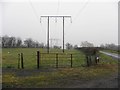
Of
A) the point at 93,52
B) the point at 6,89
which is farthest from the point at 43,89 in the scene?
the point at 93,52

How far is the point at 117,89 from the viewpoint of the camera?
1111cm

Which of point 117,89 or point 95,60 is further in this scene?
point 95,60

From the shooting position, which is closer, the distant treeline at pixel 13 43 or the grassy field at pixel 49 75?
the grassy field at pixel 49 75

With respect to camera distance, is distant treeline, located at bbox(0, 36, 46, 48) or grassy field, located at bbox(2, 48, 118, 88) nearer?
grassy field, located at bbox(2, 48, 118, 88)

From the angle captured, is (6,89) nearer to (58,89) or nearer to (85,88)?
(58,89)

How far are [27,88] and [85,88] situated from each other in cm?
230

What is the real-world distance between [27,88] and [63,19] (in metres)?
46.2

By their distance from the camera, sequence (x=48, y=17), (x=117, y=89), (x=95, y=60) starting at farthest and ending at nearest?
(x=48, y=17) → (x=95, y=60) → (x=117, y=89)

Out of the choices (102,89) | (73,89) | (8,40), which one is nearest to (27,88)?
(73,89)

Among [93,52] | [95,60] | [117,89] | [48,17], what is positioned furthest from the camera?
[48,17]

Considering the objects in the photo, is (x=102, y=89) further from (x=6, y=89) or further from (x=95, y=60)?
(x=95, y=60)

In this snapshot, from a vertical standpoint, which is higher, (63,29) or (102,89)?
(63,29)

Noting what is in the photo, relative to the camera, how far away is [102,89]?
36.7ft

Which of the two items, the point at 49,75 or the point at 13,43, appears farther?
the point at 13,43
